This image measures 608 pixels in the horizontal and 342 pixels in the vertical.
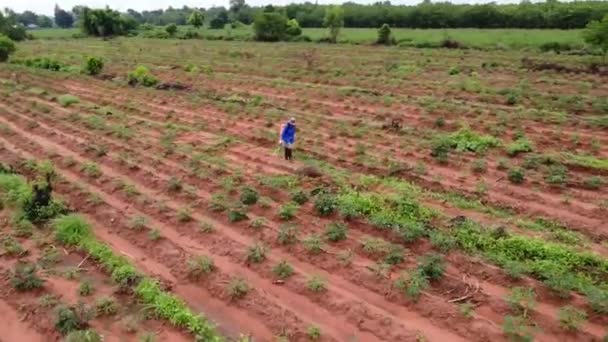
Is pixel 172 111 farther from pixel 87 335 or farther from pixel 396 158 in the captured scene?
pixel 87 335

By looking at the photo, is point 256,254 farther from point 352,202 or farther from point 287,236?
point 352,202

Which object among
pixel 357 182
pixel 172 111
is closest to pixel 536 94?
pixel 357 182

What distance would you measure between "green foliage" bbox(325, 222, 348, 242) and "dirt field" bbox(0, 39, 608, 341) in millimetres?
33

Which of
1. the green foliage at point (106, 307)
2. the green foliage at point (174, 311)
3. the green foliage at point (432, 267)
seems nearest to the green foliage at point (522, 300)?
the green foliage at point (432, 267)

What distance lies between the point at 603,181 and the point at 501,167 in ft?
6.82

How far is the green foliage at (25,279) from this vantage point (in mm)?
7875

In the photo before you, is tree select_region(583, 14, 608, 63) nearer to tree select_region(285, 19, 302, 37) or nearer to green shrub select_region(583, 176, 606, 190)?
green shrub select_region(583, 176, 606, 190)


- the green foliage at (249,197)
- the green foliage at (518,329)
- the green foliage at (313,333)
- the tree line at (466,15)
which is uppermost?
the tree line at (466,15)

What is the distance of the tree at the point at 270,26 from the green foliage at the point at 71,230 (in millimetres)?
44378

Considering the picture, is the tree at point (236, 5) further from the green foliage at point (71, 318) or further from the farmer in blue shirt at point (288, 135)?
the green foliage at point (71, 318)

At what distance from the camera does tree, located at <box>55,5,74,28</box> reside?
122 metres

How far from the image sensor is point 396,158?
1352cm

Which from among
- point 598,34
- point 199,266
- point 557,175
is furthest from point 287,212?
point 598,34

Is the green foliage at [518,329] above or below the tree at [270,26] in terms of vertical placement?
below
